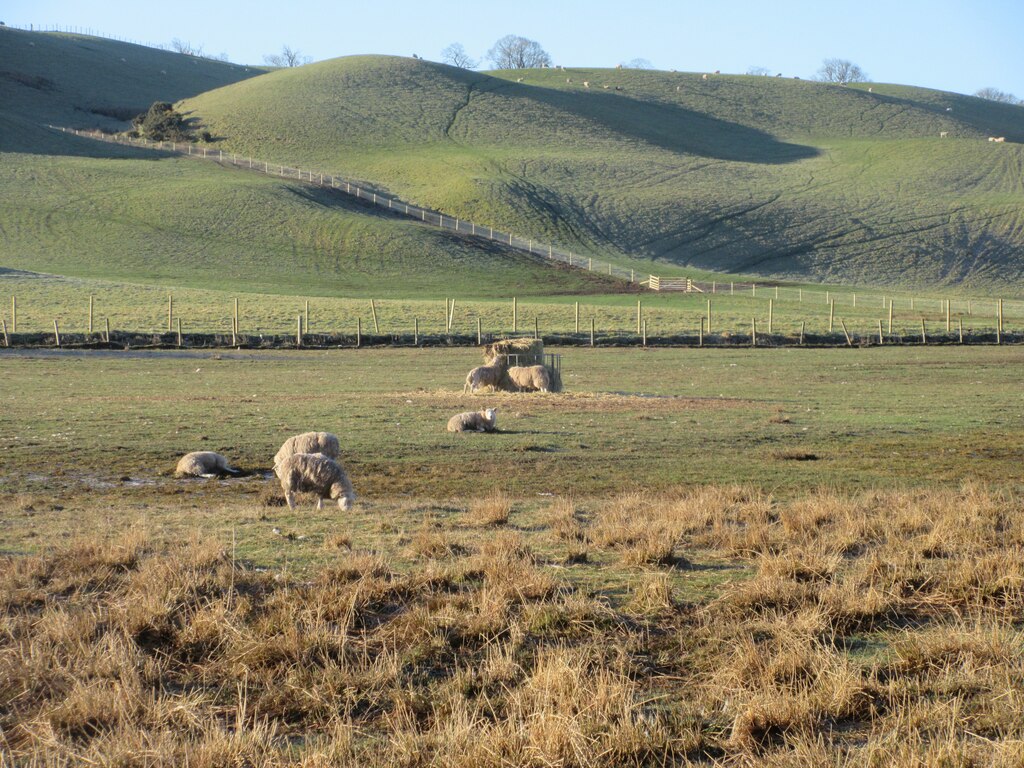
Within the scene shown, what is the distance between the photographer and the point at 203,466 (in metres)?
15.9

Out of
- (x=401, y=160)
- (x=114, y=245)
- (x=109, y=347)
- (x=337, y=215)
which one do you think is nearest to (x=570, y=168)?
(x=401, y=160)

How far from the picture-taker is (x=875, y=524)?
435 inches

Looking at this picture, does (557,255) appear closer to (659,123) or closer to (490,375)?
(659,123)

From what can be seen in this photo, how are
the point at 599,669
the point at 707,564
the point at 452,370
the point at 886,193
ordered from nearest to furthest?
1. the point at 599,669
2. the point at 707,564
3. the point at 452,370
4. the point at 886,193

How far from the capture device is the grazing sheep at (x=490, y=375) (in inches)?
1135

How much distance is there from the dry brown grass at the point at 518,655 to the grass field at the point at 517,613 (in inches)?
0.9

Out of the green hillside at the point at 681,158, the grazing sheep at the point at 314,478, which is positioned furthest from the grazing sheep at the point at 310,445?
the green hillside at the point at 681,158

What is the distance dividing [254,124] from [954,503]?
136m

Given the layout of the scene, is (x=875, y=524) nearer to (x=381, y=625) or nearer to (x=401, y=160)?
(x=381, y=625)

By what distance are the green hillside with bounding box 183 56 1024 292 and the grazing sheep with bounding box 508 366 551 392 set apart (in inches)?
3086

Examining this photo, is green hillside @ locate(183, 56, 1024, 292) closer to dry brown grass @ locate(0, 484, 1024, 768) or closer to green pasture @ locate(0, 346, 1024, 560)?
green pasture @ locate(0, 346, 1024, 560)

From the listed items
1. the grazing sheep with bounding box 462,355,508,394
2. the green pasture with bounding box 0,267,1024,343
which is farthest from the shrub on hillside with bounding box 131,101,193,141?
the grazing sheep with bounding box 462,355,508,394

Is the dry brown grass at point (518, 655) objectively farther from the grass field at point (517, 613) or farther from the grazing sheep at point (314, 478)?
the grazing sheep at point (314, 478)

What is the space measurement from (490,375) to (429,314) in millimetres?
30774
